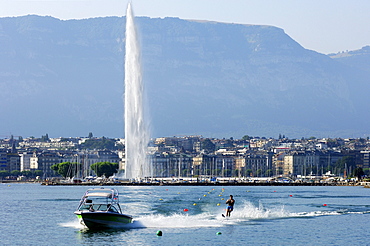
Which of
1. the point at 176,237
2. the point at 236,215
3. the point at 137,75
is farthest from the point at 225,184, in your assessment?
the point at 176,237

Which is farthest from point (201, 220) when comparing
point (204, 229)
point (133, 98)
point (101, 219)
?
point (133, 98)

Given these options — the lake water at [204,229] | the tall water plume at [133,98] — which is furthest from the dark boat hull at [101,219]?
the tall water plume at [133,98]

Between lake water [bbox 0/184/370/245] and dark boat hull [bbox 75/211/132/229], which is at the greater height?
dark boat hull [bbox 75/211/132/229]

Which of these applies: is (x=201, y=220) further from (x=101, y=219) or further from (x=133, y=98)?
(x=133, y=98)

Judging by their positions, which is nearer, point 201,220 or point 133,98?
point 201,220

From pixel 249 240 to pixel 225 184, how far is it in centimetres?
10083

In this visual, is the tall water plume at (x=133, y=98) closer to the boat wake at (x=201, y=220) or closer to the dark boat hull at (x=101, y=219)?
the boat wake at (x=201, y=220)

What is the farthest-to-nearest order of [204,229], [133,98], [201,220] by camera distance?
[133,98] < [201,220] < [204,229]

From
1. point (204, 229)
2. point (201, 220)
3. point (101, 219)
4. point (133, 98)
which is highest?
point (133, 98)

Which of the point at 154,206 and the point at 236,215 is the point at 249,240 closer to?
the point at 236,215

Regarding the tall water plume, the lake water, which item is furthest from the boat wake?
the tall water plume

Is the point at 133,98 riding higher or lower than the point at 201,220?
higher

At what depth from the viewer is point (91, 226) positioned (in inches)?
1805

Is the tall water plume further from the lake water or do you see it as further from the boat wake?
Answer: the boat wake
